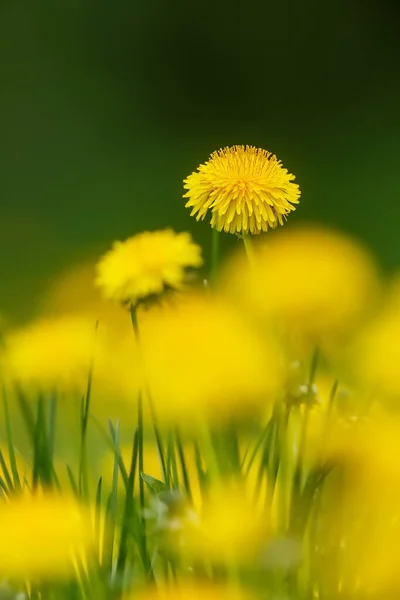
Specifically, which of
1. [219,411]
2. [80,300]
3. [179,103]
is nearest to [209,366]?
[219,411]

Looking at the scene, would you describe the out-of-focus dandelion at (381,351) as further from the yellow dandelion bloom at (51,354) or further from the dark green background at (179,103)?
the dark green background at (179,103)

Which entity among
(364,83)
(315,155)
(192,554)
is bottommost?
(192,554)

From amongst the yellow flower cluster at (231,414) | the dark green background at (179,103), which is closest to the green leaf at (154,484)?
the yellow flower cluster at (231,414)

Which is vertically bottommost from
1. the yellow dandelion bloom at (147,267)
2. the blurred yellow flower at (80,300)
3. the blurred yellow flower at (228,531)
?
the blurred yellow flower at (228,531)

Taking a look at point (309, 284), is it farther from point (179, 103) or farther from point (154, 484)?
point (179, 103)

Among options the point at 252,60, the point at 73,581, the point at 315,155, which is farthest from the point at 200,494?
the point at 252,60

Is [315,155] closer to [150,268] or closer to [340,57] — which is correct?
[340,57]
